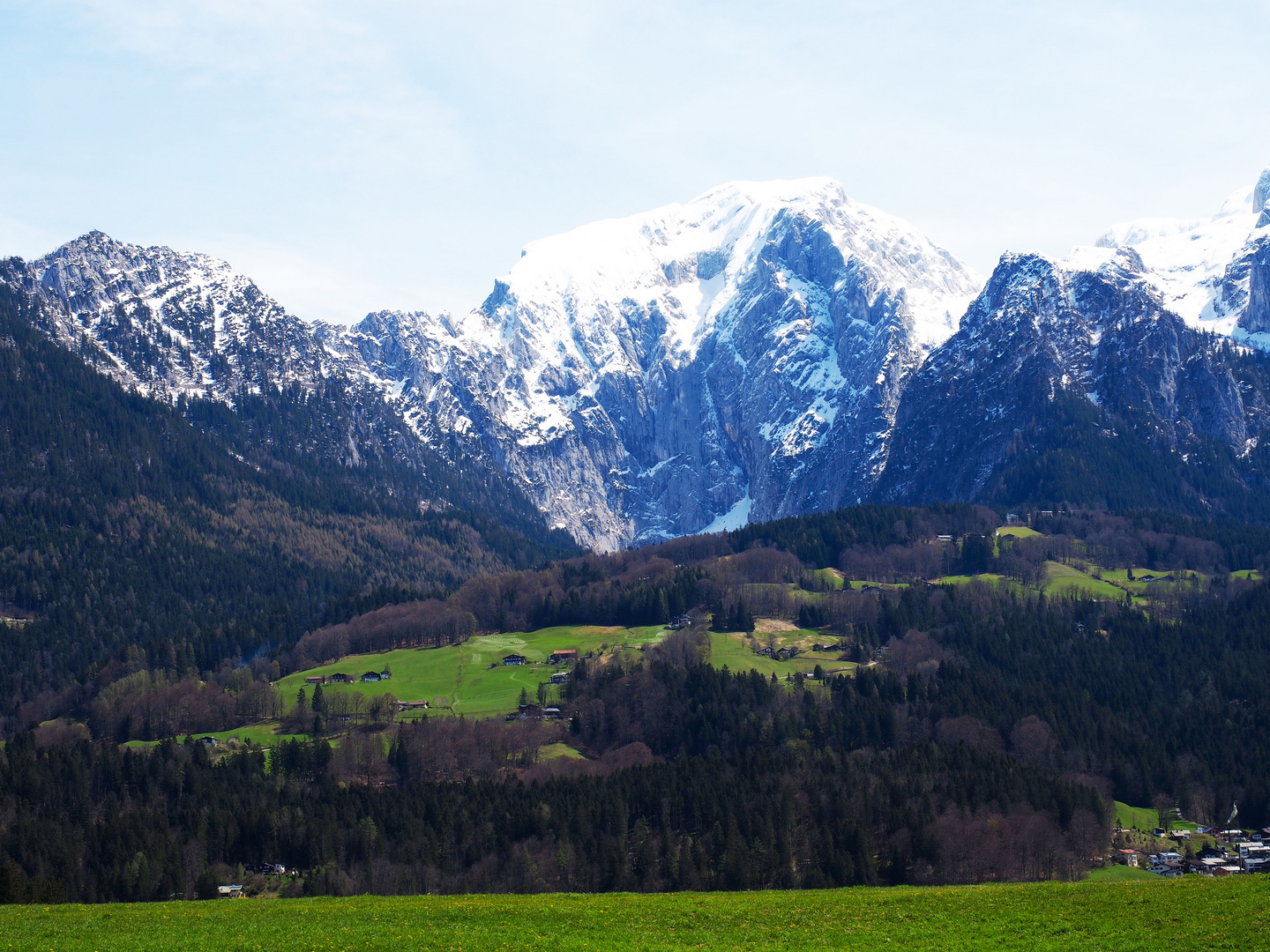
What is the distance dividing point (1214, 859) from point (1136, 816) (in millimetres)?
24587

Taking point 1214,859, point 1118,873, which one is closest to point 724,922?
point 1118,873

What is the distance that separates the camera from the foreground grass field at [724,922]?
6400 centimetres

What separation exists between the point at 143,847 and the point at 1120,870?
104m

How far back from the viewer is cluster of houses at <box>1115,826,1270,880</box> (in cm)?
13600

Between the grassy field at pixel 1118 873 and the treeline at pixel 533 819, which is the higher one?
the treeline at pixel 533 819

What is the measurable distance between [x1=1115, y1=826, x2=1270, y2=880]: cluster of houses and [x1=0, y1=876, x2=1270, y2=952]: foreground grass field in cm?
6316

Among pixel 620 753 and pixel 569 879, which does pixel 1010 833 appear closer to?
pixel 569 879

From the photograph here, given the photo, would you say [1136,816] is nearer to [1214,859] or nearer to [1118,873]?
[1214,859]

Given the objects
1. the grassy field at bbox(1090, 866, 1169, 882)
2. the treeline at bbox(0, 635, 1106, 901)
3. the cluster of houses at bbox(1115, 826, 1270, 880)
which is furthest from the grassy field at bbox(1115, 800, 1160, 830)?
the grassy field at bbox(1090, 866, 1169, 882)

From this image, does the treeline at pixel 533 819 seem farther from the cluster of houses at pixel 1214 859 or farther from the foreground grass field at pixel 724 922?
the foreground grass field at pixel 724 922

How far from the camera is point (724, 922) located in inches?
2830

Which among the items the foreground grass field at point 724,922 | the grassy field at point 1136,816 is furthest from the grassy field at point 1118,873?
the foreground grass field at point 724,922

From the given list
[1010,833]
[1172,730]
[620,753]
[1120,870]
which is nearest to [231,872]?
[620,753]

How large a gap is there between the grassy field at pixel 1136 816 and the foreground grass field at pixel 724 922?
85394 mm
